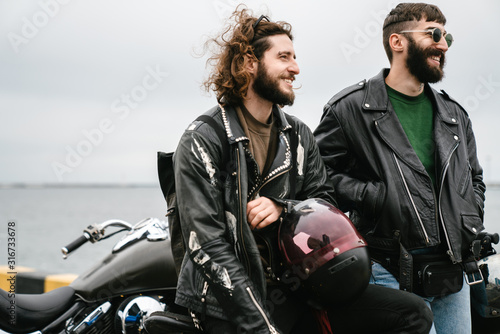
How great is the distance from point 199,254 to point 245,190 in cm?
35

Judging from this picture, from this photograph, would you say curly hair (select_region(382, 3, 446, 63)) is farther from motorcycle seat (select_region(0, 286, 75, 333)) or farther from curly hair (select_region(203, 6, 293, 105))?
motorcycle seat (select_region(0, 286, 75, 333))

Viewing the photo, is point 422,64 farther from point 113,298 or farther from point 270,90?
point 113,298

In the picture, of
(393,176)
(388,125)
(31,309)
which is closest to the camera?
(393,176)

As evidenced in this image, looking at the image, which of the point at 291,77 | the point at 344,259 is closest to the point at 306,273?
the point at 344,259

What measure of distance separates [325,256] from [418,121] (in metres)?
1.17

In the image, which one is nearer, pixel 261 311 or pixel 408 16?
pixel 261 311

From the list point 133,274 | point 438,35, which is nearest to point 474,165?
point 438,35

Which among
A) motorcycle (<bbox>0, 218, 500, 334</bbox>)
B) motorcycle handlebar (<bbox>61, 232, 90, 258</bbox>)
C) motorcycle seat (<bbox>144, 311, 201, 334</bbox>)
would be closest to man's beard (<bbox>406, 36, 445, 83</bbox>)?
motorcycle (<bbox>0, 218, 500, 334</bbox>)

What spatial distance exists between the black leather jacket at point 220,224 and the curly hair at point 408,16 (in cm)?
117

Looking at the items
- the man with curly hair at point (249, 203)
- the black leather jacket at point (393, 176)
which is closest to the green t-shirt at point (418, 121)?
the black leather jacket at point (393, 176)

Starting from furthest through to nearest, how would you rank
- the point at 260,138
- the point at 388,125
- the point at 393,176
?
the point at 388,125, the point at 393,176, the point at 260,138

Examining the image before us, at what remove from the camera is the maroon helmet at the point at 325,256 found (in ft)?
8.18

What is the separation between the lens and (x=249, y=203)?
2.63 m

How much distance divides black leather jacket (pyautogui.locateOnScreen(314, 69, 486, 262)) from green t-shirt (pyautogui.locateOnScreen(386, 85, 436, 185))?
0.05m
